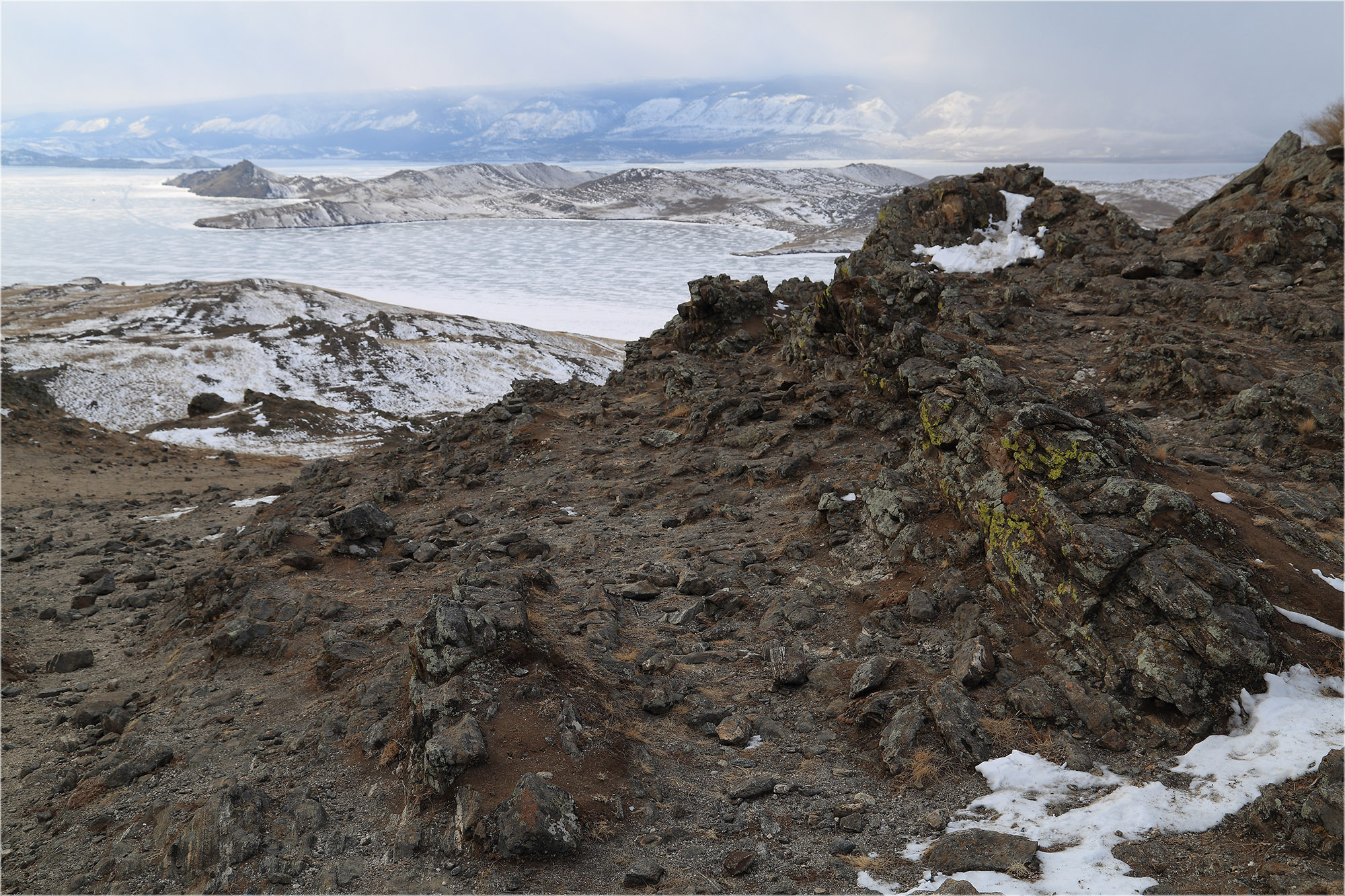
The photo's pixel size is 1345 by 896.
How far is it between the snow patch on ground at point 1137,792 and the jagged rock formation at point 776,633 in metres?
0.21

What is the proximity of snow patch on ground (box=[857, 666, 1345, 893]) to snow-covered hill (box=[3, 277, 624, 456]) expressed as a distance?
138 ft

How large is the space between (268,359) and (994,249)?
5530 cm

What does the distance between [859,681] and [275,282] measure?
3834 inches

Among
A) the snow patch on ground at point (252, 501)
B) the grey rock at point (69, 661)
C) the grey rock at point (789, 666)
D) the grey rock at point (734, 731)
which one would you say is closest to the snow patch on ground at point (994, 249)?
the grey rock at point (789, 666)

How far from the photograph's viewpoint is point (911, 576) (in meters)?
10.9

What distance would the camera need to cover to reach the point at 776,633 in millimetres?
10461

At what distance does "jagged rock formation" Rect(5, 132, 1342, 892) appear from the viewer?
277 inches

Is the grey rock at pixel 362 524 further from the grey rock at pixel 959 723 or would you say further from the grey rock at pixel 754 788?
the grey rock at pixel 959 723

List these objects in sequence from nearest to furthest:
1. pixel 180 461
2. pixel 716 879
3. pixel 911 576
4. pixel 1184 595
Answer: pixel 716 879, pixel 1184 595, pixel 911 576, pixel 180 461

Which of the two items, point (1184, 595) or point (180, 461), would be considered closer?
point (1184, 595)

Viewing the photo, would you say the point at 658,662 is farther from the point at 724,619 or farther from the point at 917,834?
the point at 917,834

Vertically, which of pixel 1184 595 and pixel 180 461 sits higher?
pixel 1184 595

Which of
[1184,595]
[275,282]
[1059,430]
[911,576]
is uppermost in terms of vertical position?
[275,282]

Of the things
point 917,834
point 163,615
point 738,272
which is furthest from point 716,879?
point 738,272
